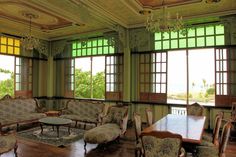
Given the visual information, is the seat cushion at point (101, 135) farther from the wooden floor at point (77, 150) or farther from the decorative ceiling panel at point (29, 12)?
the decorative ceiling panel at point (29, 12)

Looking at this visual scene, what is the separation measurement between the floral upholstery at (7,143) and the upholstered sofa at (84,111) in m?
2.19

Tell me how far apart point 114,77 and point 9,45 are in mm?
3961

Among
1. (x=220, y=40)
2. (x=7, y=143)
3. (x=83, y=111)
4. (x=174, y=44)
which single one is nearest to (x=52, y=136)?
(x=83, y=111)

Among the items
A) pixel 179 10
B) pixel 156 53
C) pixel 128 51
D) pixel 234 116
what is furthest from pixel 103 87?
pixel 234 116

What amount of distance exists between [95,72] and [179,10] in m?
3.93

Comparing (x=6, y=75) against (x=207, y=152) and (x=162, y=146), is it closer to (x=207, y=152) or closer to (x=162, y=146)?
(x=162, y=146)

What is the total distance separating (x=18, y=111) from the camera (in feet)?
19.8

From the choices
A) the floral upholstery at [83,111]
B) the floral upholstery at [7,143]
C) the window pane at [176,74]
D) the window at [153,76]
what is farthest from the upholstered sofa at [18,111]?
the window pane at [176,74]

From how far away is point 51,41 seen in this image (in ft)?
27.3

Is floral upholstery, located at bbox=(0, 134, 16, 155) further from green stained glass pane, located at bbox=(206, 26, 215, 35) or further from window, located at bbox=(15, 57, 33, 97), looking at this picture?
green stained glass pane, located at bbox=(206, 26, 215, 35)

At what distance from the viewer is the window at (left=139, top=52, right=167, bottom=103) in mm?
6215

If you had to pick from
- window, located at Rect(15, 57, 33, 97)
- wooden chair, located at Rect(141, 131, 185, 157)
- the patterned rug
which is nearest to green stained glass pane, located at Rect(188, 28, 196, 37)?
the patterned rug

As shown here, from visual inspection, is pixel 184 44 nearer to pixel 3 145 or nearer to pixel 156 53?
pixel 156 53

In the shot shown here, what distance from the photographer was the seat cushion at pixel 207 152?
9.60ft
